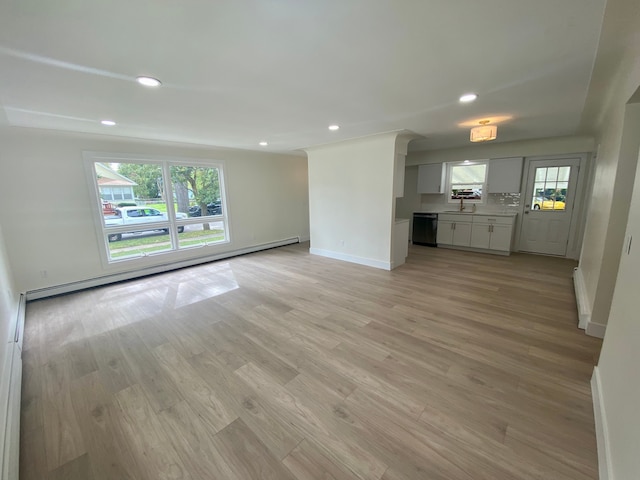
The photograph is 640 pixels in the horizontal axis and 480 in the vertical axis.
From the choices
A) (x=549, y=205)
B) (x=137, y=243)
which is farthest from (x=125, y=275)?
(x=549, y=205)

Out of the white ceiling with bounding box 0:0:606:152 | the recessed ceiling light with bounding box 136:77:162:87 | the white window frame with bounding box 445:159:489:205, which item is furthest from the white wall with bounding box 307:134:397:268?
the recessed ceiling light with bounding box 136:77:162:87

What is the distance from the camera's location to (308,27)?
4.68 ft

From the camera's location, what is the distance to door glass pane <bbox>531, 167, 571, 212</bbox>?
16.6ft

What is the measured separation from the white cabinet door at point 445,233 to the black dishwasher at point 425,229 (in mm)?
98

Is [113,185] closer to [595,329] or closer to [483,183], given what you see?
[595,329]

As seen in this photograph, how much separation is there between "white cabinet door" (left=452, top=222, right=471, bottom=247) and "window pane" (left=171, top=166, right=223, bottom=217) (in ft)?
17.9

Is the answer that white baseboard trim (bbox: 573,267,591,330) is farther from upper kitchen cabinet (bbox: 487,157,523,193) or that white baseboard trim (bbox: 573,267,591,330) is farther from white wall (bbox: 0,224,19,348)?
white wall (bbox: 0,224,19,348)

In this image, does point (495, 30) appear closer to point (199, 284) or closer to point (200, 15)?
point (200, 15)

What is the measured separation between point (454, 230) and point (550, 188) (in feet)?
6.34

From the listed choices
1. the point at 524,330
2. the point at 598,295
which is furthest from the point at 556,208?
the point at 524,330

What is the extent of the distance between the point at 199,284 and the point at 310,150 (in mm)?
3451

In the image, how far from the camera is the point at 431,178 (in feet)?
21.0

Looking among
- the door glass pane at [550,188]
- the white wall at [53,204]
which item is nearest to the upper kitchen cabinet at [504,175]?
the door glass pane at [550,188]

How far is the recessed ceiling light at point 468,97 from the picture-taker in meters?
2.46
